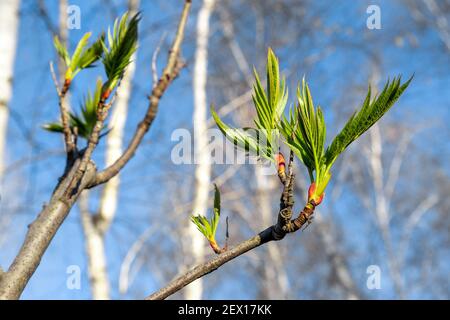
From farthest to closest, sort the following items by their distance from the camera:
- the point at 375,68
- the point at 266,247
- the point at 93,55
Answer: the point at 375,68 < the point at 266,247 < the point at 93,55

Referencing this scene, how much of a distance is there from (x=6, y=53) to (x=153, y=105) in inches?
50.7

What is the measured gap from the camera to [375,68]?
698 cm

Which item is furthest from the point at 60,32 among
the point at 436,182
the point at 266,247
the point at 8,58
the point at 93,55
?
the point at 436,182

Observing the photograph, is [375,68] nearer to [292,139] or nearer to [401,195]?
[401,195]

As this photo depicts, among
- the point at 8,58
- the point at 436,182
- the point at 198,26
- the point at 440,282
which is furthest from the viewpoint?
the point at 440,282

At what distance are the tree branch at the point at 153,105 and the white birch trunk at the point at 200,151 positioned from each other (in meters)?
2.33

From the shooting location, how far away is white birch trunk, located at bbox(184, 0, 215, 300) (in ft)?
11.6

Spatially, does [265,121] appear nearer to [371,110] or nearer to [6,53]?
[371,110]

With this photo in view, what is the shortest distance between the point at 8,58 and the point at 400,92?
1716mm

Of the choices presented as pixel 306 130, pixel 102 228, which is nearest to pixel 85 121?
pixel 306 130

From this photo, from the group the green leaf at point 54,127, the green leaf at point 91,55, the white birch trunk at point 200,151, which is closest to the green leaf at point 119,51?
the green leaf at point 91,55

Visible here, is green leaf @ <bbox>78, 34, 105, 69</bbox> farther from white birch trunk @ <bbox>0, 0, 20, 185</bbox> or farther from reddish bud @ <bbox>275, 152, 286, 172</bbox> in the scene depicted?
white birch trunk @ <bbox>0, 0, 20, 185</bbox>

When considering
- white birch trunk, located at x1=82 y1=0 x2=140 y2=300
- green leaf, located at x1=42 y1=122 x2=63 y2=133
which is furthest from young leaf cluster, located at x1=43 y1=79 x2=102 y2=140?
white birch trunk, located at x1=82 y1=0 x2=140 y2=300
